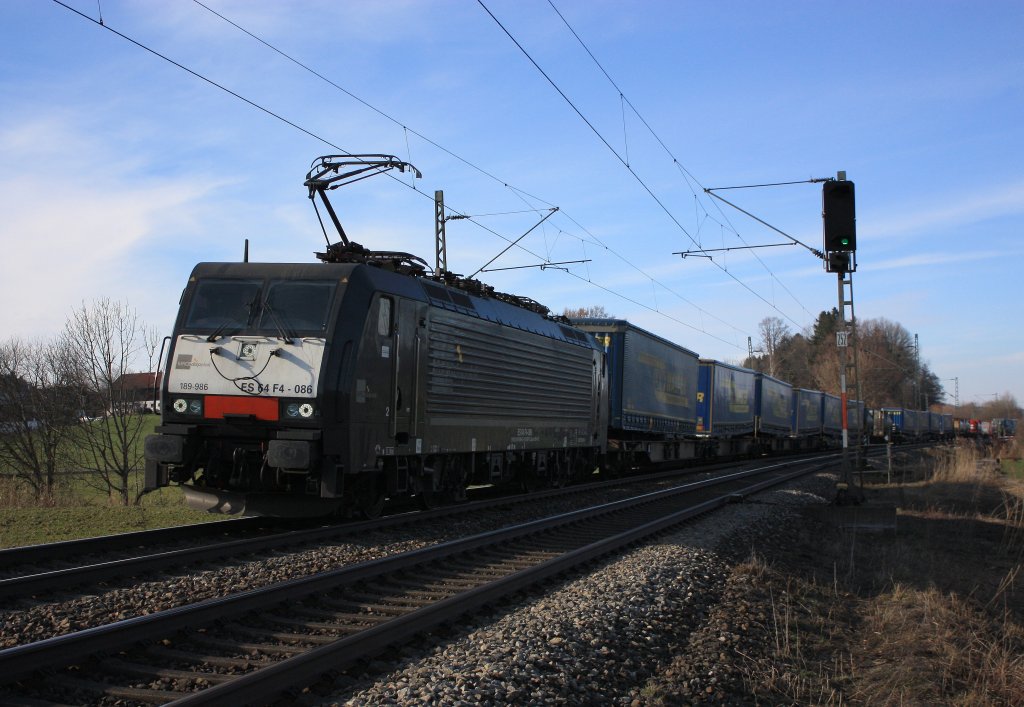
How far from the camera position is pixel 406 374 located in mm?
10984

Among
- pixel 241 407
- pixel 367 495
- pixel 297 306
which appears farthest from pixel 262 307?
pixel 367 495

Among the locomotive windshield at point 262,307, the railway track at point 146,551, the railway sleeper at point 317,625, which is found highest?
the locomotive windshield at point 262,307

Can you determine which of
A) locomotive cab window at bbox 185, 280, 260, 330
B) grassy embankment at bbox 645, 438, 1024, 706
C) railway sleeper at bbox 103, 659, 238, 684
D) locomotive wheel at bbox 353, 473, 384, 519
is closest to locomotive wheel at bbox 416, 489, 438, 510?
locomotive wheel at bbox 353, 473, 384, 519

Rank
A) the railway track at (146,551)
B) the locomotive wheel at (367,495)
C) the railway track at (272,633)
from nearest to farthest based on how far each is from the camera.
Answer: the railway track at (272,633) → the railway track at (146,551) → the locomotive wheel at (367,495)

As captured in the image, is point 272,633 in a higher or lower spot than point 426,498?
lower

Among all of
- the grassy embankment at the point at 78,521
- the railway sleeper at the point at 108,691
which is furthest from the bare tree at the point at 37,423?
the railway sleeper at the point at 108,691

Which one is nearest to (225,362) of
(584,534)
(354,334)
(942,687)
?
(354,334)

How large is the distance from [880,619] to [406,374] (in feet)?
20.0

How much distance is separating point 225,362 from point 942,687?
7615 millimetres

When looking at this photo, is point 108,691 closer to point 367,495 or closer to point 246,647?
point 246,647

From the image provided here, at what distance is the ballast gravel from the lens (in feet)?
15.1

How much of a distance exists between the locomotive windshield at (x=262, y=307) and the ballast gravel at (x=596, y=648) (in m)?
4.29

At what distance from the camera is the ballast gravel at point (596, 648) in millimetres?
4613

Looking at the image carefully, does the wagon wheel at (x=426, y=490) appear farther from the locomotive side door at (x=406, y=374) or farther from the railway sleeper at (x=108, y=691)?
the railway sleeper at (x=108, y=691)
